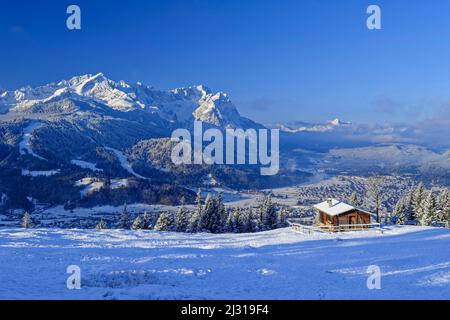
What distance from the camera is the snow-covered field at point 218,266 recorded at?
2520 centimetres

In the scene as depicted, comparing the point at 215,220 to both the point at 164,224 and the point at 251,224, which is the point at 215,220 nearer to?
the point at 251,224

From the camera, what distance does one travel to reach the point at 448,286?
28141 millimetres

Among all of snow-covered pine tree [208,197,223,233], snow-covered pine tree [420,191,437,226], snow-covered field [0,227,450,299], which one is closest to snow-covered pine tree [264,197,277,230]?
snow-covered pine tree [208,197,223,233]

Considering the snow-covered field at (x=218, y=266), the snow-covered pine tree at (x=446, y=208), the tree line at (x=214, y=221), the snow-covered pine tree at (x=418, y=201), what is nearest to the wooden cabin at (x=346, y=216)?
the snow-covered field at (x=218, y=266)

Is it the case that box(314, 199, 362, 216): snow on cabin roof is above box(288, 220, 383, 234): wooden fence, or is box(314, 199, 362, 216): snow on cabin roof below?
above

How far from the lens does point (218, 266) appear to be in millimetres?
32344

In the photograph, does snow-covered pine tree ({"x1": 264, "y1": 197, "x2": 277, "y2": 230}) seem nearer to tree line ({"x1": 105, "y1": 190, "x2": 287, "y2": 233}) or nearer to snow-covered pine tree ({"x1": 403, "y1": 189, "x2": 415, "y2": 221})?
tree line ({"x1": 105, "y1": 190, "x2": 287, "y2": 233})

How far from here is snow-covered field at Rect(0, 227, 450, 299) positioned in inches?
992

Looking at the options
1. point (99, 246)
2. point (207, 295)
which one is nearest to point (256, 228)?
point (99, 246)

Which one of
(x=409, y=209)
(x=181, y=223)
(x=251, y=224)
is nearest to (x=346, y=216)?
(x=251, y=224)

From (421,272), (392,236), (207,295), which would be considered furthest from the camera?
(392,236)

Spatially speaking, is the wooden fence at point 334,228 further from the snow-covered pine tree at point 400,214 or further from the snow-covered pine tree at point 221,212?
the snow-covered pine tree at point 400,214

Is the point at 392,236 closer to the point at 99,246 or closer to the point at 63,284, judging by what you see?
the point at 99,246

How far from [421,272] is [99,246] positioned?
87.3 feet
